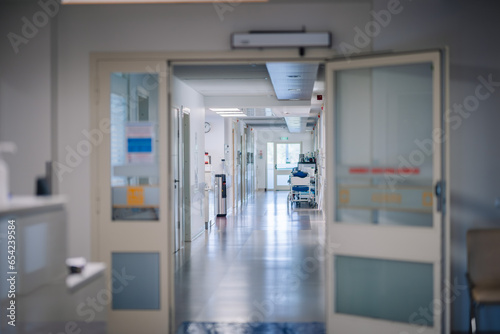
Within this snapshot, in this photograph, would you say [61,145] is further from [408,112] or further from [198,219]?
[198,219]

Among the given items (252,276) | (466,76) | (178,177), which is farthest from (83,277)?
(178,177)

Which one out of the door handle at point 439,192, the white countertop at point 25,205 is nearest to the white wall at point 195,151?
the white countertop at point 25,205

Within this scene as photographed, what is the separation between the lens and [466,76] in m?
4.40

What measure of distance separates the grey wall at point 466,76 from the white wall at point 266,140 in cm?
2125

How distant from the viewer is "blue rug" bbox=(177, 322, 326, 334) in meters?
4.51

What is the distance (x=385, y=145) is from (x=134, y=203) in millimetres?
2344

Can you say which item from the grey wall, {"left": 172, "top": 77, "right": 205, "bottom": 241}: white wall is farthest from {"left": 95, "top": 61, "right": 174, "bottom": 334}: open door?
{"left": 172, "top": 77, "right": 205, "bottom": 241}: white wall

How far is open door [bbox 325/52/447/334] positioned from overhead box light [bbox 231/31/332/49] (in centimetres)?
24

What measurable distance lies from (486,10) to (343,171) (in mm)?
1892

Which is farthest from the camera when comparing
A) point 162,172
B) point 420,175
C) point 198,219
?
point 198,219

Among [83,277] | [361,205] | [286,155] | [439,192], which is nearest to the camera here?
[83,277]

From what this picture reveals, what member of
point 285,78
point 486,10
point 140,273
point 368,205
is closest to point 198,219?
point 285,78

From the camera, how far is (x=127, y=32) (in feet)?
15.2

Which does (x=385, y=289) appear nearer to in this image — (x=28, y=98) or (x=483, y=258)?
(x=483, y=258)
